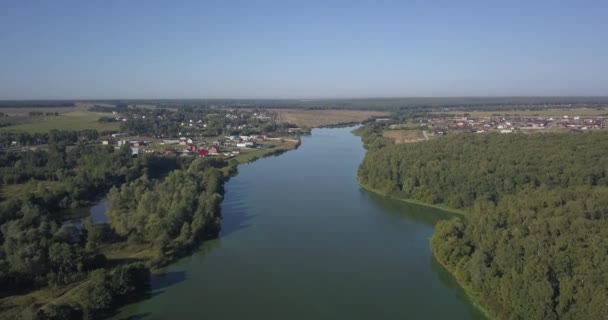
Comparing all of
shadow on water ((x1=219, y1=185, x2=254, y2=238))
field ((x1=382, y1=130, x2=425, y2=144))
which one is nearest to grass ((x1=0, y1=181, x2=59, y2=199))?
shadow on water ((x1=219, y1=185, x2=254, y2=238))

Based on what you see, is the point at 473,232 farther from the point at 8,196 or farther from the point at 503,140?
the point at 8,196

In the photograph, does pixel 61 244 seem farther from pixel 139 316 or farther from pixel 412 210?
pixel 412 210

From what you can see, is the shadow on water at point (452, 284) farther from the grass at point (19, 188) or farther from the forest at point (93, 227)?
the grass at point (19, 188)

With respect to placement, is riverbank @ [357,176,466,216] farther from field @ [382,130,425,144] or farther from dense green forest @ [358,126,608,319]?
field @ [382,130,425,144]

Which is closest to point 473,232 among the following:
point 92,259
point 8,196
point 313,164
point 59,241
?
point 92,259

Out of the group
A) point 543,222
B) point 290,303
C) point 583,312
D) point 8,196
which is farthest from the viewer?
point 8,196

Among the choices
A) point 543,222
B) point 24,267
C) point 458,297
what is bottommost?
point 458,297
